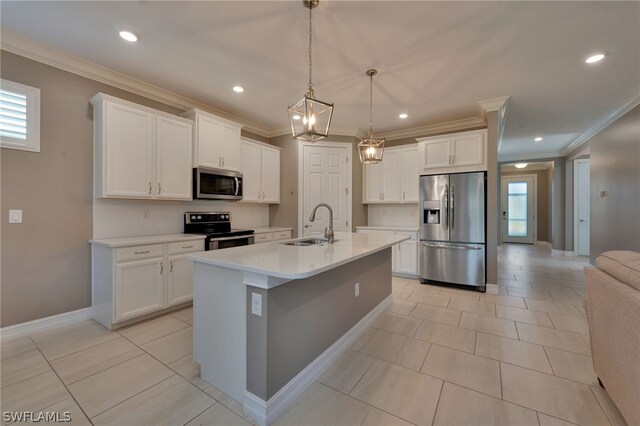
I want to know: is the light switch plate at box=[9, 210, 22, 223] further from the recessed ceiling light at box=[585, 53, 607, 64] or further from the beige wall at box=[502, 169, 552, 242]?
the beige wall at box=[502, 169, 552, 242]

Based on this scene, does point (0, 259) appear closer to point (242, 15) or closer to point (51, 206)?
point (51, 206)

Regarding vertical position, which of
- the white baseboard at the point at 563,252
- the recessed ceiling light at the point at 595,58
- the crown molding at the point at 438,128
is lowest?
the white baseboard at the point at 563,252

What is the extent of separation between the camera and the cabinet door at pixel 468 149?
3945 millimetres

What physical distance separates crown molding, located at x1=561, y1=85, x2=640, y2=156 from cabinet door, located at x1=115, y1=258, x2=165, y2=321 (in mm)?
6201

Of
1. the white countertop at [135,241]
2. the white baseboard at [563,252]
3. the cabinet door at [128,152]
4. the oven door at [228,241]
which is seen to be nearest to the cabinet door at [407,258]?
the oven door at [228,241]

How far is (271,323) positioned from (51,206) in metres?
2.72

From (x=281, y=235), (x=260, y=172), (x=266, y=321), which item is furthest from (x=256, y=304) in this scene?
(x=260, y=172)

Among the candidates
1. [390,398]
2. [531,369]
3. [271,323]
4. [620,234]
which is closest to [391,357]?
[390,398]

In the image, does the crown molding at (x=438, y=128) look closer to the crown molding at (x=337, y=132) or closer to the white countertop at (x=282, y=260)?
the crown molding at (x=337, y=132)

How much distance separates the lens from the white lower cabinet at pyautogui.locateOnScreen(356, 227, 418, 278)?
4559mm

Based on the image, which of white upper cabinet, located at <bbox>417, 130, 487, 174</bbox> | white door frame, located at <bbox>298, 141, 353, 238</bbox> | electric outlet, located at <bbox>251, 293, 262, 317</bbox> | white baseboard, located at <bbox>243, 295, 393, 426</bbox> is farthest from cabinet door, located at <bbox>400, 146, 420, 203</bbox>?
electric outlet, located at <bbox>251, 293, 262, 317</bbox>

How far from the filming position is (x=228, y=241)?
3.60 meters

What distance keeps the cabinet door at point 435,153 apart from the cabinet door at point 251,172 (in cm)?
277

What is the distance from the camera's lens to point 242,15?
2.14m
